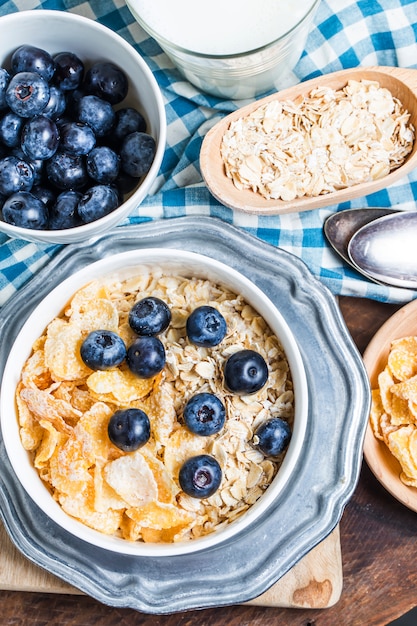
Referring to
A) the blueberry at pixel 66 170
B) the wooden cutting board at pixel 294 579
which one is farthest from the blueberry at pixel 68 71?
the wooden cutting board at pixel 294 579

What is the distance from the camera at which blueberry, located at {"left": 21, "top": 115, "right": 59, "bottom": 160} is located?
1.10 m

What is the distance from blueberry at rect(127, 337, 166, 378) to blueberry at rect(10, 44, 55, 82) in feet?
1.47

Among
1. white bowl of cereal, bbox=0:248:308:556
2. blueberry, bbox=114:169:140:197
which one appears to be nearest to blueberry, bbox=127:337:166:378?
white bowl of cereal, bbox=0:248:308:556

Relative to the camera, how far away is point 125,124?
1189 mm

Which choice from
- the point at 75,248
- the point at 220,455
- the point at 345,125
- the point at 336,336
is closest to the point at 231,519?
the point at 220,455

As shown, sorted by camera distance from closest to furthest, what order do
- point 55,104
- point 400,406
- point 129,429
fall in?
point 129,429, point 55,104, point 400,406

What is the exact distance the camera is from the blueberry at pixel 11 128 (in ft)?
3.72

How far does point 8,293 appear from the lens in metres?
1.27

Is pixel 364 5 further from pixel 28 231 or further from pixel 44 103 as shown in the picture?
pixel 28 231

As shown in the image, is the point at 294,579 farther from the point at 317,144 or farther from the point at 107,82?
the point at 107,82

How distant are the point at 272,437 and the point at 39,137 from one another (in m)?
0.57

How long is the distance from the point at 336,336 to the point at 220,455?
0.91ft

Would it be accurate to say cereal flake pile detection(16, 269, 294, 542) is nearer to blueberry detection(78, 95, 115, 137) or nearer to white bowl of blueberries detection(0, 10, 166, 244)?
white bowl of blueberries detection(0, 10, 166, 244)

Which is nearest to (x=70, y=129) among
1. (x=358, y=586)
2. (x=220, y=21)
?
(x=220, y=21)
